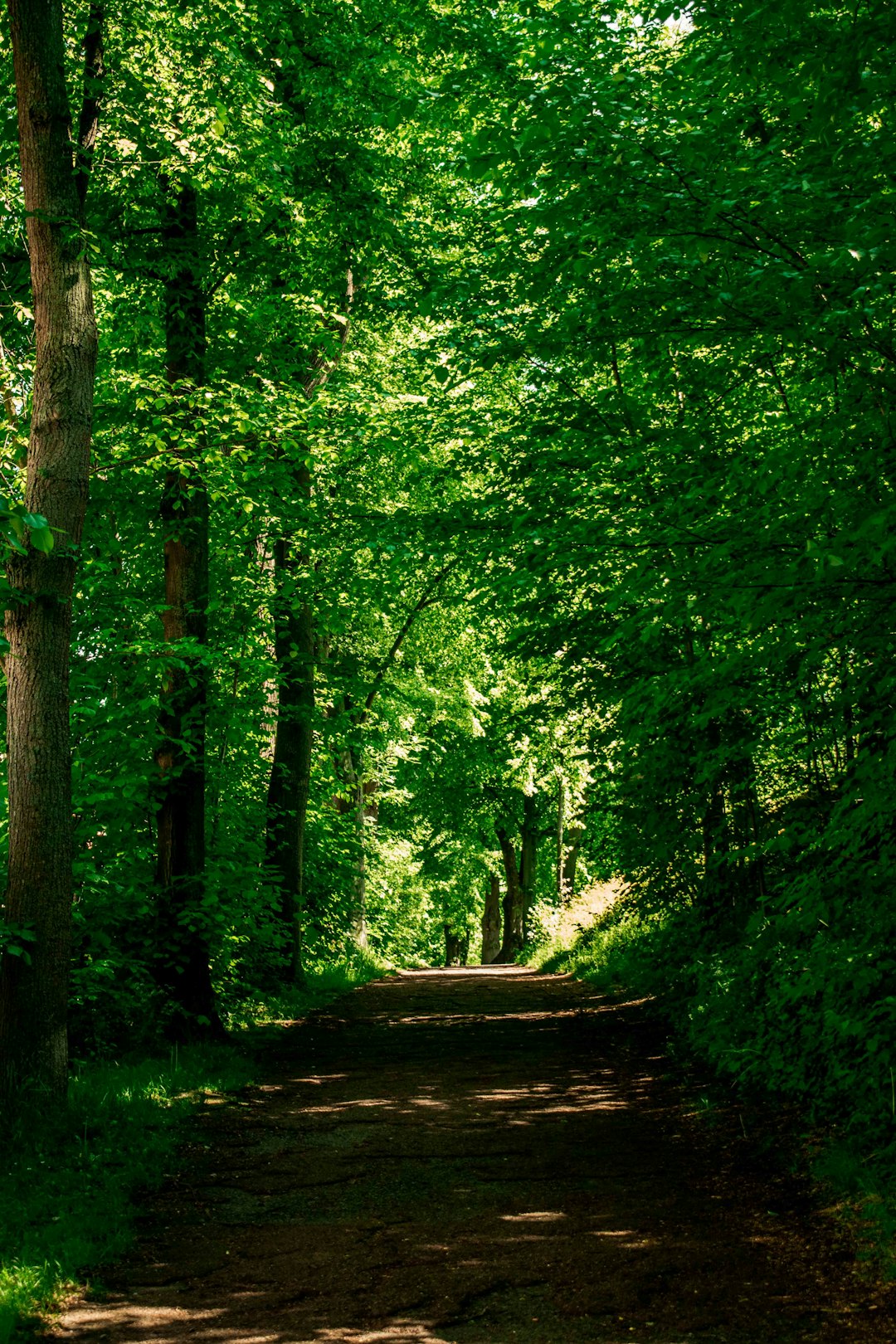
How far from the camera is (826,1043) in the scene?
6.02 m

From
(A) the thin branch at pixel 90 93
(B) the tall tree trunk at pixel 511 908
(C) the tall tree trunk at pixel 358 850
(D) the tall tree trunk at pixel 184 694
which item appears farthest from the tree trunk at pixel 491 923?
(A) the thin branch at pixel 90 93

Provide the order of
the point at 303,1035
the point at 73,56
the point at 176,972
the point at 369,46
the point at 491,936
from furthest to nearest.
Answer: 1. the point at 491,936
2. the point at 303,1035
3. the point at 369,46
4. the point at 176,972
5. the point at 73,56

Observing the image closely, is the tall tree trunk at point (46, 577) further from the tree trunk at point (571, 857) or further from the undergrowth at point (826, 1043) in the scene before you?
the tree trunk at point (571, 857)

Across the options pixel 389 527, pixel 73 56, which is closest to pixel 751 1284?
pixel 389 527

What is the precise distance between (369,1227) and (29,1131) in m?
2.37

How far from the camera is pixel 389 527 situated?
435 inches

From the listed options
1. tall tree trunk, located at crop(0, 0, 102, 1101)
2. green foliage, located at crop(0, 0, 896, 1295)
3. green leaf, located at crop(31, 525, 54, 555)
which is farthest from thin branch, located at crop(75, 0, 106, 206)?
green leaf, located at crop(31, 525, 54, 555)

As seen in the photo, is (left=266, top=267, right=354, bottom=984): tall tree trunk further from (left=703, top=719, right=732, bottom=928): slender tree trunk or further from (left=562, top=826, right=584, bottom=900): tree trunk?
(left=562, top=826, right=584, bottom=900): tree trunk

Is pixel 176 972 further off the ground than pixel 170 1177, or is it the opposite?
pixel 176 972

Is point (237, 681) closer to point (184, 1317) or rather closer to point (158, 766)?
point (158, 766)

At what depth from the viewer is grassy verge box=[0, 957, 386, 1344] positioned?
16.9 ft

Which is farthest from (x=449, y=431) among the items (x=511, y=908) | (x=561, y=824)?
(x=511, y=908)

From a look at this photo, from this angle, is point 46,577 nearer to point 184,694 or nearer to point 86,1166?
point 184,694

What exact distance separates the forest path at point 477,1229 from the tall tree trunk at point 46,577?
1.63 meters
